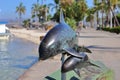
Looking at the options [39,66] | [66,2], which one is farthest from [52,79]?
[66,2]

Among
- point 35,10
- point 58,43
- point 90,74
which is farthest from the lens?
point 35,10

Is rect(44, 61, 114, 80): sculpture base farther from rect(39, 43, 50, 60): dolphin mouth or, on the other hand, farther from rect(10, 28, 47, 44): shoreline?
rect(10, 28, 47, 44): shoreline

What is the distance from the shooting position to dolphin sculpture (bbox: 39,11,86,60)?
15.7 feet

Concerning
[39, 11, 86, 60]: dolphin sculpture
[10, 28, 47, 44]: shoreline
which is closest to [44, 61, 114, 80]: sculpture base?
[39, 11, 86, 60]: dolphin sculpture

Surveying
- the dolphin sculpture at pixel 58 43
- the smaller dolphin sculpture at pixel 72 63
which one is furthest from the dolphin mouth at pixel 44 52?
the smaller dolphin sculpture at pixel 72 63

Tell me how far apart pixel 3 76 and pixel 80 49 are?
324 inches

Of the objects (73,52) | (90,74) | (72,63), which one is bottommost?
(90,74)

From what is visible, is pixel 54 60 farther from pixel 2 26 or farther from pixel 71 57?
pixel 2 26

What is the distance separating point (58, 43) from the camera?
4883mm

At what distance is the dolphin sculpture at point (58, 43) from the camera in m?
4.79

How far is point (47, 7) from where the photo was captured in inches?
3981

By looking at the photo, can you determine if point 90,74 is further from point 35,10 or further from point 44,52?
point 35,10

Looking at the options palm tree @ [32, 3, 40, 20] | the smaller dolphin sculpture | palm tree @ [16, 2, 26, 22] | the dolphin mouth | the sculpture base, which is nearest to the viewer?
Answer: the dolphin mouth

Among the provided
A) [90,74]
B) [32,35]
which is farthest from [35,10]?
[90,74]
